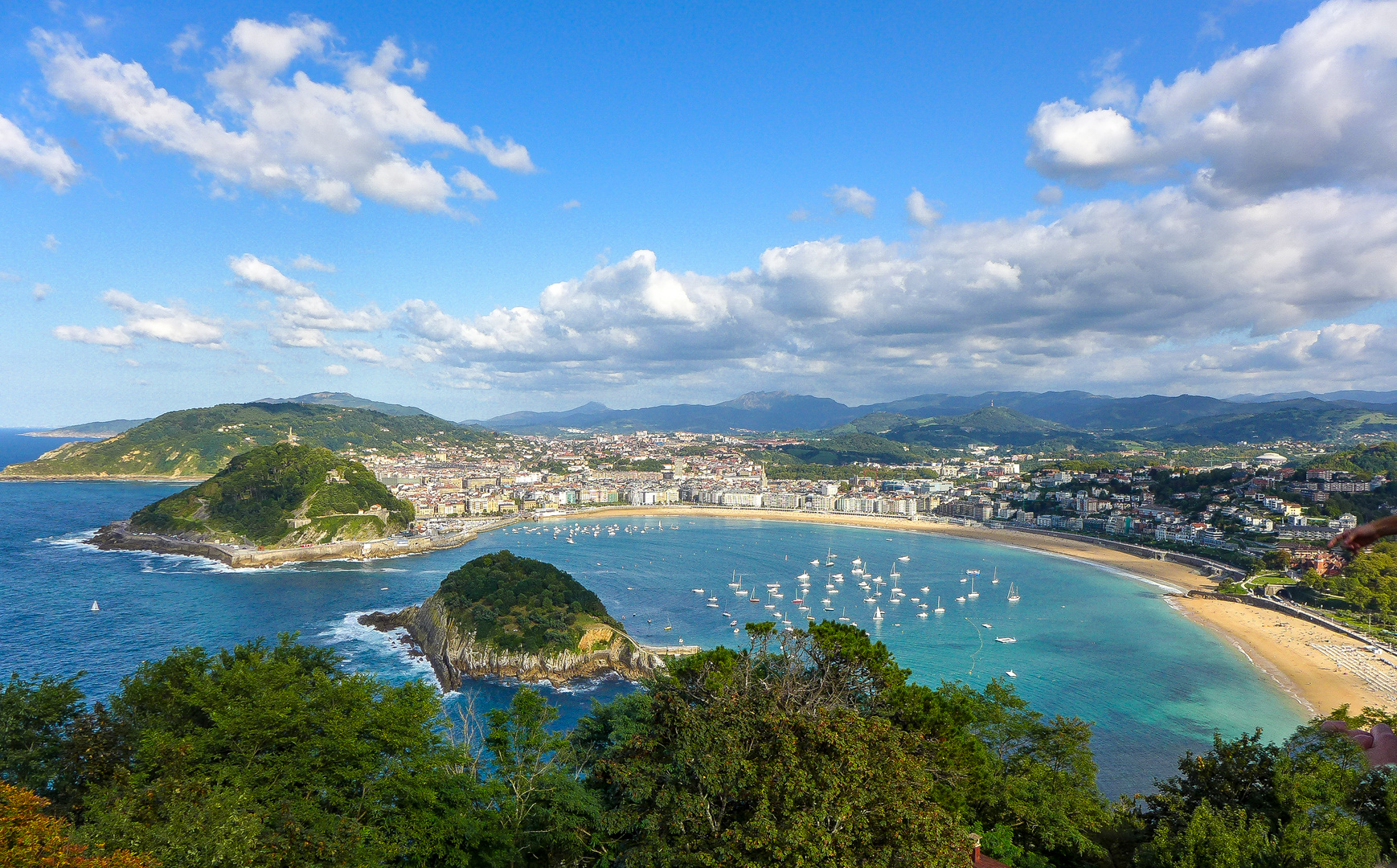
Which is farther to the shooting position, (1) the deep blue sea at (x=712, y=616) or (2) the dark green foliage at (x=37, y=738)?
(1) the deep blue sea at (x=712, y=616)

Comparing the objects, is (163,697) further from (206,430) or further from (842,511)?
(206,430)

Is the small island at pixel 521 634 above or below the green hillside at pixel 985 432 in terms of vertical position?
below

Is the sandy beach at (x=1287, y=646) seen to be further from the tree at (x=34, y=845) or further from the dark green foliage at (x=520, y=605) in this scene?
the tree at (x=34, y=845)

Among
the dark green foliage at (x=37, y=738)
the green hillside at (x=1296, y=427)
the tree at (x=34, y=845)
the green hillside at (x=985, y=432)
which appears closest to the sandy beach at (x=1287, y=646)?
the tree at (x=34, y=845)

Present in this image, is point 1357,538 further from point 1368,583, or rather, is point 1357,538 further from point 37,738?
point 1368,583

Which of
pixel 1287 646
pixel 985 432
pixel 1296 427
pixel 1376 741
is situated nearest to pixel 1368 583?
pixel 1287 646
